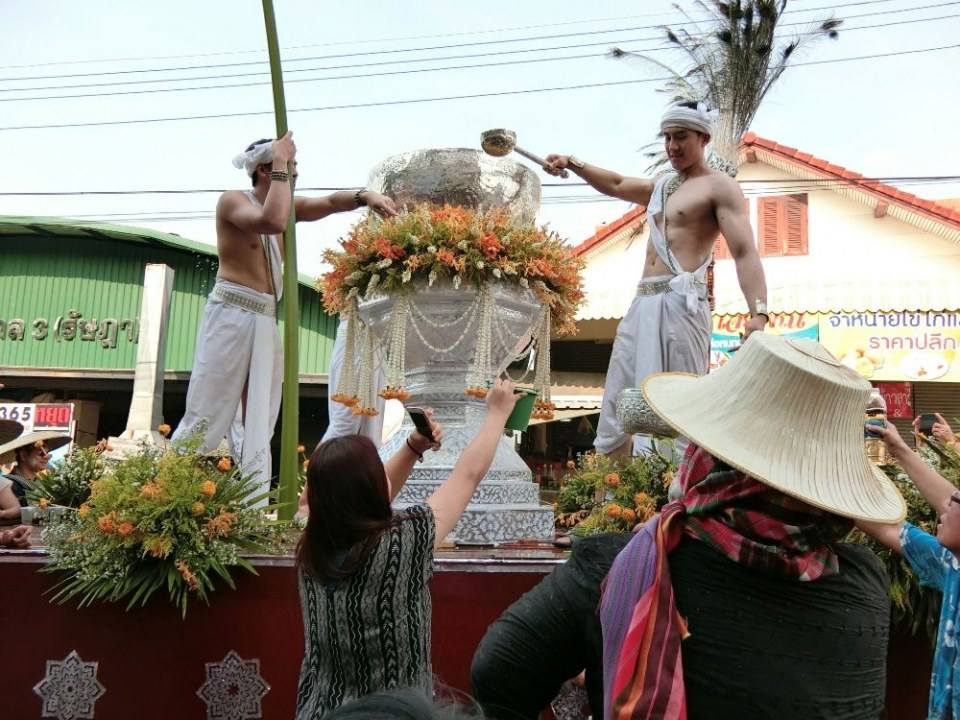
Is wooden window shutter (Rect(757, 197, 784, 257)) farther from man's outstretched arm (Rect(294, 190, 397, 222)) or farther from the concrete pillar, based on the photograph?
man's outstretched arm (Rect(294, 190, 397, 222))

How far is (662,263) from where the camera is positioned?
4516mm

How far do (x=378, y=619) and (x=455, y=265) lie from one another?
2.36 meters

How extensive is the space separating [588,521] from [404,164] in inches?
90.9

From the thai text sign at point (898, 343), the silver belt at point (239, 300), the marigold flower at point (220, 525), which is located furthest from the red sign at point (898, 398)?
Result: the marigold flower at point (220, 525)

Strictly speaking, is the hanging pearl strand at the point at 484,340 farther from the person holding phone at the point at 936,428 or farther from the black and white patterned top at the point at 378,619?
the black and white patterned top at the point at 378,619

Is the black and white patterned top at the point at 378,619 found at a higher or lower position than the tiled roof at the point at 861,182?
lower

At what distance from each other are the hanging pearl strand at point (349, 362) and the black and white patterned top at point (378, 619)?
256 centimetres

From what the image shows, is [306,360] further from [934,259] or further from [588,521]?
[588,521]

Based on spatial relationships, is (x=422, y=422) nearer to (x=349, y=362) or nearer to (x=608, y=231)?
(x=349, y=362)

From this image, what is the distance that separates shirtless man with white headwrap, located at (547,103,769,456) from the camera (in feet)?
14.1

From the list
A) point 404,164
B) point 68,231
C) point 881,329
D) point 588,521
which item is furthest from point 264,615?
point 68,231

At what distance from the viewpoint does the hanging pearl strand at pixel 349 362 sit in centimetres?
456

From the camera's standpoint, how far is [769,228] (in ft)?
53.2

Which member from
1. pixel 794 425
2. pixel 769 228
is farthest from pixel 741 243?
pixel 769 228
